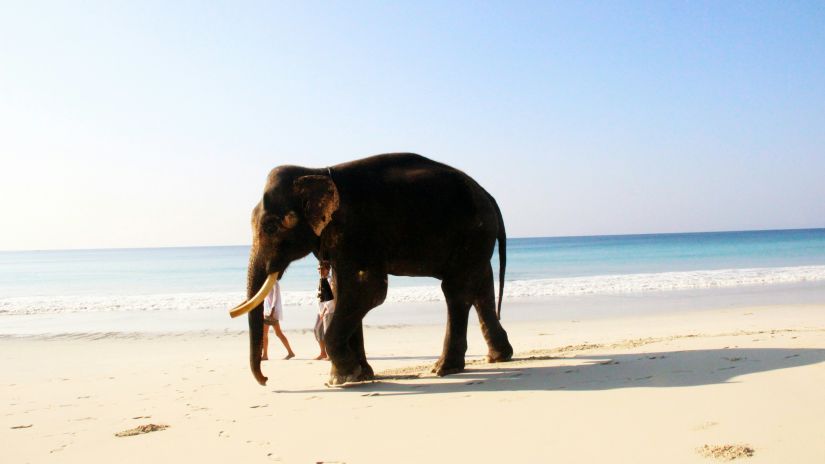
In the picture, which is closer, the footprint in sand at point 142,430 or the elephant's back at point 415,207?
the footprint in sand at point 142,430

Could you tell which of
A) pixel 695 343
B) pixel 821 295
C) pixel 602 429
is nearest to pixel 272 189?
pixel 602 429

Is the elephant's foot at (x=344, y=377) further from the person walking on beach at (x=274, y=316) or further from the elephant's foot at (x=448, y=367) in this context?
the person walking on beach at (x=274, y=316)

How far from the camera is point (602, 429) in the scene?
14.8 feet

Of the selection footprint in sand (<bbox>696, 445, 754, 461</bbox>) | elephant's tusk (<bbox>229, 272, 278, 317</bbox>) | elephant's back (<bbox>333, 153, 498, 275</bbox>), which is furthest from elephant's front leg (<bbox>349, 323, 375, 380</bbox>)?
footprint in sand (<bbox>696, 445, 754, 461</bbox>)

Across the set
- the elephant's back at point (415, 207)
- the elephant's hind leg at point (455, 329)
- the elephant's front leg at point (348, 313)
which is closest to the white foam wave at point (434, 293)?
the elephant's hind leg at point (455, 329)

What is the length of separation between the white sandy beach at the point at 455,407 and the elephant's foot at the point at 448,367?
11cm

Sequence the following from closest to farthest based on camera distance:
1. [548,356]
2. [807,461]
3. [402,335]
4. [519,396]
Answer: [807,461]
[519,396]
[548,356]
[402,335]

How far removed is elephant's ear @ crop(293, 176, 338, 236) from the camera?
265 inches

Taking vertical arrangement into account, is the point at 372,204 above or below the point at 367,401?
above

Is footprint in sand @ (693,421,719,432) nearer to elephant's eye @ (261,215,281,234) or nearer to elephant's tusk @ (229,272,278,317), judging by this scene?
elephant's tusk @ (229,272,278,317)

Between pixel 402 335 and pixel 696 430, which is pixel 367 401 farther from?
pixel 402 335

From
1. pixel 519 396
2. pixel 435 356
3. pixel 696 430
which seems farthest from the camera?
pixel 435 356

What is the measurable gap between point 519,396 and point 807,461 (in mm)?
2391

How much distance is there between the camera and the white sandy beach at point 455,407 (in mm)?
4285
